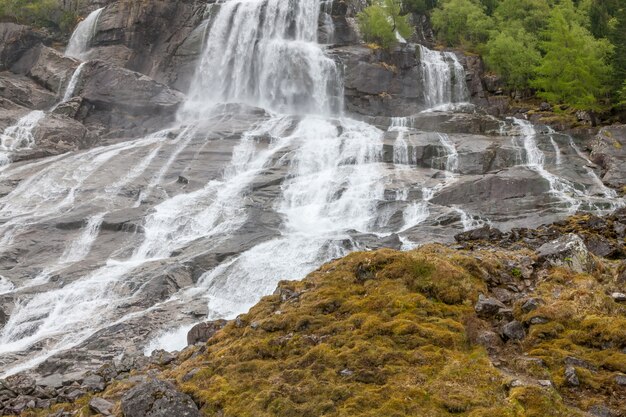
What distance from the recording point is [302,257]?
2120cm

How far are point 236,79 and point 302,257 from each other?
103 ft

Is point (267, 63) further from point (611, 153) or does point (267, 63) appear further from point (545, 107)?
point (611, 153)

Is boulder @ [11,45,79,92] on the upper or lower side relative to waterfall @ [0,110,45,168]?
upper

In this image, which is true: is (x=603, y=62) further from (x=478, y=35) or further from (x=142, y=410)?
(x=142, y=410)

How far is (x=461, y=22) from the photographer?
53.2 metres

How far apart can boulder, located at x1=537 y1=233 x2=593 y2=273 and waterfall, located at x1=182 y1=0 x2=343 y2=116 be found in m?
35.1

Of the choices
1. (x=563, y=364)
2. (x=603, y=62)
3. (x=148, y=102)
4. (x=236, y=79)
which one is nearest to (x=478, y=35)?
(x=603, y=62)

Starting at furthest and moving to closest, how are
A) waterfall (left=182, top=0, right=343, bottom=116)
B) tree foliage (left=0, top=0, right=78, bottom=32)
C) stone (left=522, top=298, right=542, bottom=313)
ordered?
tree foliage (left=0, top=0, right=78, bottom=32), waterfall (left=182, top=0, right=343, bottom=116), stone (left=522, top=298, right=542, bottom=313)

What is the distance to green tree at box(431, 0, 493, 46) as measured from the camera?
51.6 m

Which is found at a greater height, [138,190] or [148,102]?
[148,102]

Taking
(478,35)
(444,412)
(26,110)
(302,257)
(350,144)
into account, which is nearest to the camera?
(444,412)

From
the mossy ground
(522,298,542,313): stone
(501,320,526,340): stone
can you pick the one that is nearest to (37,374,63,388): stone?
the mossy ground

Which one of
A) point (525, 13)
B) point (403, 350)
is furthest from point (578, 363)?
point (525, 13)

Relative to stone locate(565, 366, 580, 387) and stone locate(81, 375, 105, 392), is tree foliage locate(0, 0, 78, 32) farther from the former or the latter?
stone locate(565, 366, 580, 387)
